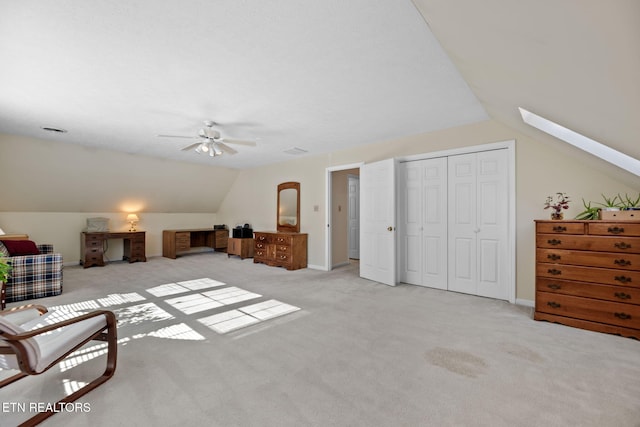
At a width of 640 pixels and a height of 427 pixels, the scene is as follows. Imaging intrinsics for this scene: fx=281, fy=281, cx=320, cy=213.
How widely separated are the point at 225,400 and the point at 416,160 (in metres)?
4.31

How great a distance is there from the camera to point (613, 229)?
2.84 m

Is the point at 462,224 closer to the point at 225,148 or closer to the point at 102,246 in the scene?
the point at 225,148

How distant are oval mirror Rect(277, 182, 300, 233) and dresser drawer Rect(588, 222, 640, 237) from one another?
505 cm

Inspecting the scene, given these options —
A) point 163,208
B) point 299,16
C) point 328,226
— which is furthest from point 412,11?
point 163,208

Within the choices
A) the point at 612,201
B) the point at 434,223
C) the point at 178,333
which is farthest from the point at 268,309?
the point at 612,201

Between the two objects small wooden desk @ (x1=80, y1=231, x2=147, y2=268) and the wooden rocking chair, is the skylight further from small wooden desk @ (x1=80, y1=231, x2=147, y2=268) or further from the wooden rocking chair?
small wooden desk @ (x1=80, y1=231, x2=147, y2=268)

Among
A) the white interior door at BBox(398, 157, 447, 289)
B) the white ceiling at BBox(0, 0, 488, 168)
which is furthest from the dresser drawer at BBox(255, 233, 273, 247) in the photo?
the white interior door at BBox(398, 157, 447, 289)

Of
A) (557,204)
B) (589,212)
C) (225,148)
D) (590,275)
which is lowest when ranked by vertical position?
(590,275)

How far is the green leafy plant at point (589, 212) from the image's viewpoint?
3.11 meters

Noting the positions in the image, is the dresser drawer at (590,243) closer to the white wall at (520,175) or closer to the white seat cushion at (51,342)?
the white wall at (520,175)

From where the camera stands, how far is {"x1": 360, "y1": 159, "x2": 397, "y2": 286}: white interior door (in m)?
4.73

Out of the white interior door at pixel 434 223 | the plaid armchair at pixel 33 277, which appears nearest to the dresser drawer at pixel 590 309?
the white interior door at pixel 434 223

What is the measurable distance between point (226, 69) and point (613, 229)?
4148 mm

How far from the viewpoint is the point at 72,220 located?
6746mm
